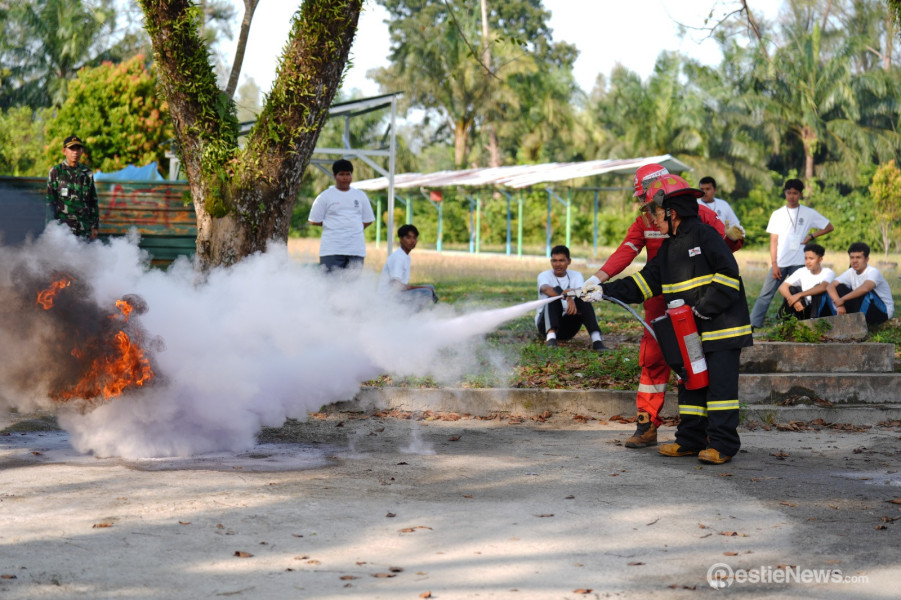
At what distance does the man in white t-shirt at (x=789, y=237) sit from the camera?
1180cm

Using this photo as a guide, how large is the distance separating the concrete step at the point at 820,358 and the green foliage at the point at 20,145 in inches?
1243

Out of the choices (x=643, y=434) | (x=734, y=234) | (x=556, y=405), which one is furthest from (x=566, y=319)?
(x=643, y=434)

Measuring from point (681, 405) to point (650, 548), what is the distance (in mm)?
2513

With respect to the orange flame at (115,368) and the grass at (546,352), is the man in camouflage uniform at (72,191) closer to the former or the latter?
the grass at (546,352)

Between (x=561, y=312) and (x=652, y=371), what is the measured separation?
3.71m

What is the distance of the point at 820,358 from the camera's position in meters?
9.05

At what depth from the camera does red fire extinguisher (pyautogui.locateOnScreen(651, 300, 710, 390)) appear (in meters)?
6.62

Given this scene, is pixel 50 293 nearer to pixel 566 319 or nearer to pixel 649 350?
pixel 649 350

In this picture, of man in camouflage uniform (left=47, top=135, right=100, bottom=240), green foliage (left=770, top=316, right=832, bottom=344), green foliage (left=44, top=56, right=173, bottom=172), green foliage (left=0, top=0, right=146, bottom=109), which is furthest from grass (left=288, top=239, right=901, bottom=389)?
green foliage (left=0, top=0, right=146, bottom=109)

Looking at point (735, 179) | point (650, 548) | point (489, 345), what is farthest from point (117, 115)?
point (735, 179)

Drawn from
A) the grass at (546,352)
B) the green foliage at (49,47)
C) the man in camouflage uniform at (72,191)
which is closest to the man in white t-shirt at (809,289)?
the grass at (546,352)

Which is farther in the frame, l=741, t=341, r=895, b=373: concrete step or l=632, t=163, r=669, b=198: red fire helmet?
l=741, t=341, r=895, b=373: concrete step

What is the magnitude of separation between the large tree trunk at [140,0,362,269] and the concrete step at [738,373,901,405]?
4.73 m

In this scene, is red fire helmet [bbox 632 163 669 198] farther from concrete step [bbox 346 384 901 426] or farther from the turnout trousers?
concrete step [bbox 346 384 901 426]
